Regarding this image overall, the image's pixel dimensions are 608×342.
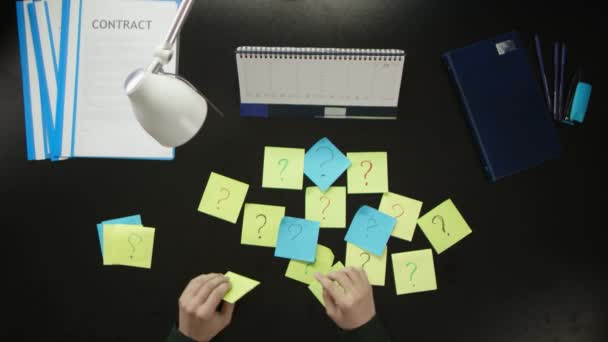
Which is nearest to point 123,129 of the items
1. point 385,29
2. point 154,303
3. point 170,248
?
point 170,248

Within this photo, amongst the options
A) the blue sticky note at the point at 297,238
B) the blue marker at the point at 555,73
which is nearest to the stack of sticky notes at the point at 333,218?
the blue sticky note at the point at 297,238

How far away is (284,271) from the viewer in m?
0.91

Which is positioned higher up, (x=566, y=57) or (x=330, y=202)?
(x=566, y=57)

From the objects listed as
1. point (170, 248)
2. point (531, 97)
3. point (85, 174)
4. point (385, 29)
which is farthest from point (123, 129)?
point (531, 97)

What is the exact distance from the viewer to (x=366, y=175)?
92cm

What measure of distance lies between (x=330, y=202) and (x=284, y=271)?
0.19 meters

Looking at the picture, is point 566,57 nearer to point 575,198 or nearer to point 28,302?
point 575,198

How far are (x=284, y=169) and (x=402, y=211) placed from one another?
0.29 metres

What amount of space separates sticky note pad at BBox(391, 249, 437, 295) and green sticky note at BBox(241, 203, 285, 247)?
0.94ft

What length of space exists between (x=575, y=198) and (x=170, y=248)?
96cm

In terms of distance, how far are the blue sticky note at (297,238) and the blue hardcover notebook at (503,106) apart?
0.44m

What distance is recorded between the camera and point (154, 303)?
3.00 feet

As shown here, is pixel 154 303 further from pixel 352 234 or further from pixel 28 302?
pixel 352 234

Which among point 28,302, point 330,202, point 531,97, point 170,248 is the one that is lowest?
point 28,302
